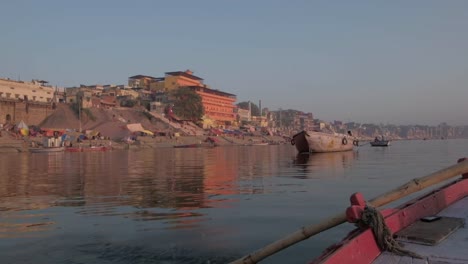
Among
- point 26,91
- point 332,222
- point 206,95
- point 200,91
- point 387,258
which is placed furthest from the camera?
point 206,95

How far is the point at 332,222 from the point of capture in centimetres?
404

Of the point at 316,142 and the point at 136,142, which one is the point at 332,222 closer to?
the point at 316,142

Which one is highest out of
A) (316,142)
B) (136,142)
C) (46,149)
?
(136,142)

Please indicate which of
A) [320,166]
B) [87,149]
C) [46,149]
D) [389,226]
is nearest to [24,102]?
[87,149]

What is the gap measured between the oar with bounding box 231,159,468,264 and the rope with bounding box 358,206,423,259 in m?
0.21

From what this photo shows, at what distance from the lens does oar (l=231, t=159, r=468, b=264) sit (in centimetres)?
404

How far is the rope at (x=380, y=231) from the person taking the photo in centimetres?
394

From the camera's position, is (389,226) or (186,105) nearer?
(389,226)

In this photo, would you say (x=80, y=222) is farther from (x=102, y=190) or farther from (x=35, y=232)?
(x=102, y=190)

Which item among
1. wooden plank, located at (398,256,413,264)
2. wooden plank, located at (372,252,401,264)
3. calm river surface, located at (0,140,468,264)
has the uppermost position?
wooden plank, located at (398,256,413,264)

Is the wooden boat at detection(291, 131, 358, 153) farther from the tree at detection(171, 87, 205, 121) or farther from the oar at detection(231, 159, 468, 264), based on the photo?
the tree at detection(171, 87, 205, 121)

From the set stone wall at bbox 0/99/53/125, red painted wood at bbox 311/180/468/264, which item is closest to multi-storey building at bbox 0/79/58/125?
stone wall at bbox 0/99/53/125

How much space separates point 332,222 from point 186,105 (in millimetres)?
107099

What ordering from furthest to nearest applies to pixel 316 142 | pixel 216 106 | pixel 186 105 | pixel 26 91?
pixel 216 106
pixel 186 105
pixel 26 91
pixel 316 142
